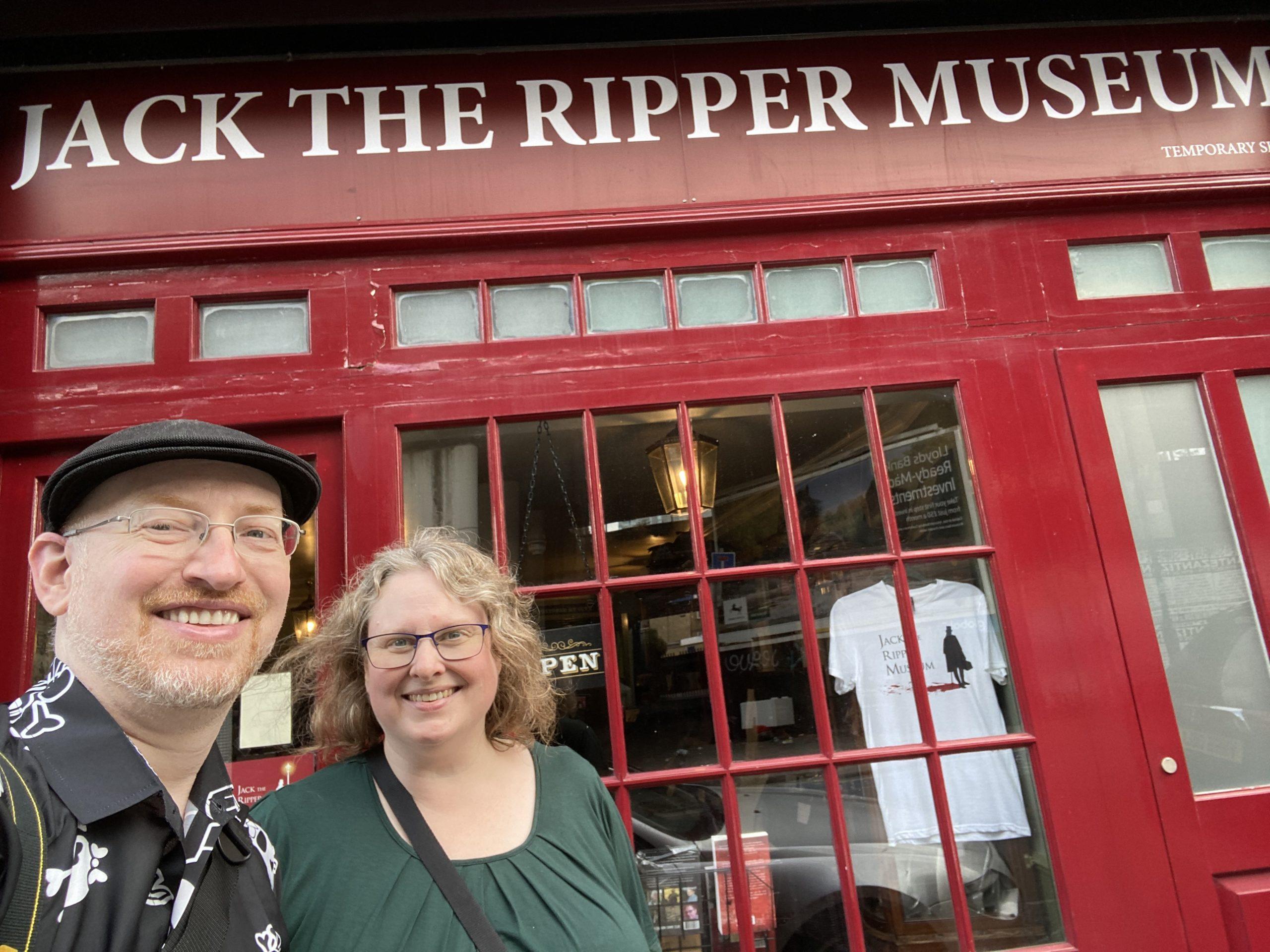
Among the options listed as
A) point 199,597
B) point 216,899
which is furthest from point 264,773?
point 199,597

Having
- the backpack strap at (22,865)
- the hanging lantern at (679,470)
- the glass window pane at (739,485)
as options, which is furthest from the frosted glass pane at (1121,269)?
the backpack strap at (22,865)

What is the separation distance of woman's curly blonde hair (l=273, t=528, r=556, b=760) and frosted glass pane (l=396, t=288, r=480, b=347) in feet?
2.99

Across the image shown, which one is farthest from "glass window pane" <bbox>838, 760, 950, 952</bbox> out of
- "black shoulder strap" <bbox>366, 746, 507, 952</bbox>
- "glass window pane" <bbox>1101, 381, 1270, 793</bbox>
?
"black shoulder strap" <bbox>366, 746, 507, 952</bbox>

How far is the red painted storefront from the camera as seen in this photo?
91.3 inches

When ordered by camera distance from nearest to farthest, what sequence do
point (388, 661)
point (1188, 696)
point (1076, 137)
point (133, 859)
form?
point (133, 859) → point (388, 661) → point (1188, 696) → point (1076, 137)

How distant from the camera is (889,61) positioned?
9.39 feet

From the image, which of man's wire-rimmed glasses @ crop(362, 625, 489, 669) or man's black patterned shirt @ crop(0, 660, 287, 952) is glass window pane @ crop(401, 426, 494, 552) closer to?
man's wire-rimmed glasses @ crop(362, 625, 489, 669)

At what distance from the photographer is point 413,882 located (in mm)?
1441

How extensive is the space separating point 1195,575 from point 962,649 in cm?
81

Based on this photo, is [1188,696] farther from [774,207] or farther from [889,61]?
[889,61]

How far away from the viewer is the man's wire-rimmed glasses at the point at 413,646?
1.61 metres

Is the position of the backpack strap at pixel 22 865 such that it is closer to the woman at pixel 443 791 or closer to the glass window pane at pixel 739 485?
the woman at pixel 443 791

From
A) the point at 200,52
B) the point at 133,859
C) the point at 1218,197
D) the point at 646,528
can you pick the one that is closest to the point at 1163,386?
the point at 1218,197

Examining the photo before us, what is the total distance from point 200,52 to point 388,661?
2368 millimetres
